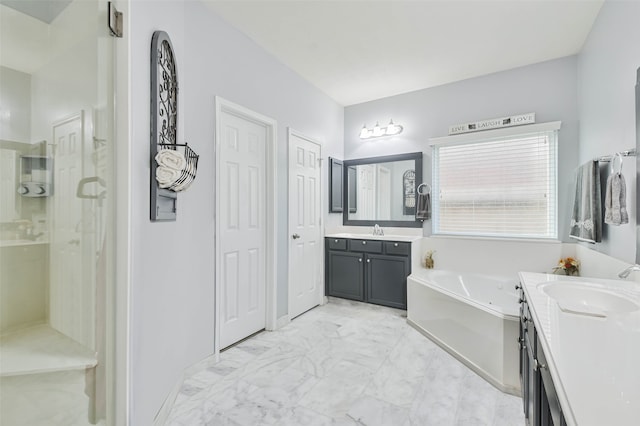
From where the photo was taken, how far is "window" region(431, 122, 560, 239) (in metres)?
3.13

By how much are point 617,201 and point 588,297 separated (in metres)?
0.73

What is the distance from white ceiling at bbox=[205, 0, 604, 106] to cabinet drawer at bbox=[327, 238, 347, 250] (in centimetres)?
196

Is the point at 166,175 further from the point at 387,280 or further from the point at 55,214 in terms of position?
the point at 387,280

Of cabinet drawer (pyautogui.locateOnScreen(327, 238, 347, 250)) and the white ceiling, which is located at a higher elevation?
the white ceiling

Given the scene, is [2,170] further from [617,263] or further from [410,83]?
[410,83]

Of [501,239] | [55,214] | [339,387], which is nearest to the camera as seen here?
[55,214]

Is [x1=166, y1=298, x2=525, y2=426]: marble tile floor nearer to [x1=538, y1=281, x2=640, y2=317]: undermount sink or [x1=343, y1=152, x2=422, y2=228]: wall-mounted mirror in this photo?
[x1=538, y1=281, x2=640, y2=317]: undermount sink

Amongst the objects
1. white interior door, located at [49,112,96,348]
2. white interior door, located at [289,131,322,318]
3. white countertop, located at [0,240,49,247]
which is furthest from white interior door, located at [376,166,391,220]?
white countertop, located at [0,240,49,247]

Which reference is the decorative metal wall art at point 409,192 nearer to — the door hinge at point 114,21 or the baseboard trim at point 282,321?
the baseboard trim at point 282,321

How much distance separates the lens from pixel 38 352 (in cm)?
78

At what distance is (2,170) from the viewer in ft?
2.29

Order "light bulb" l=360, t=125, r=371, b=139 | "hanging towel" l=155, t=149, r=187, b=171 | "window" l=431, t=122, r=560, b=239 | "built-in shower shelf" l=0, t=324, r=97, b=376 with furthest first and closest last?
"light bulb" l=360, t=125, r=371, b=139
"window" l=431, t=122, r=560, b=239
"hanging towel" l=155, t=149, r=187, b=171
"built-in shower shelf" l=0, t=324, r=97, b=376

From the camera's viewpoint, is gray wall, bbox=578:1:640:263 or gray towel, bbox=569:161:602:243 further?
gray towel, bbox=569:161:602:243

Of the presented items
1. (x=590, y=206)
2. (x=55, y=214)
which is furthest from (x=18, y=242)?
(x=590, y=206)
